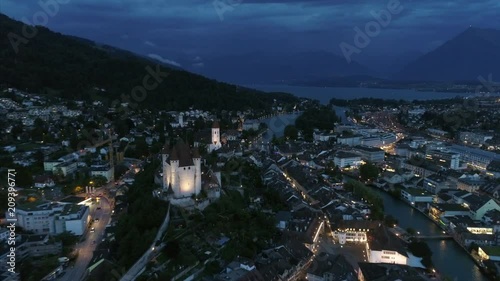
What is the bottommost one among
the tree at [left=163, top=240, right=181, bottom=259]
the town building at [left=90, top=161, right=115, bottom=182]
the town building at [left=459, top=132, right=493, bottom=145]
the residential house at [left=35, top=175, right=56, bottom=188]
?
the tree at [left=163, top=240, right=181, bottom=259]

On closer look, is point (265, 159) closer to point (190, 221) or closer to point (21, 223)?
point (190, 221)

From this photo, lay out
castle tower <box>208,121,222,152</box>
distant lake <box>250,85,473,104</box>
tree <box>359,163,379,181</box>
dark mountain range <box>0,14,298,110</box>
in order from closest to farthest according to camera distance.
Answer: tree <box>359,163,379,181</box> → castle tower <box>208,121,222,152</box> → dark mountain range <box>0,14,298,110</box> → distant lake <box>250,85,473,104</box>

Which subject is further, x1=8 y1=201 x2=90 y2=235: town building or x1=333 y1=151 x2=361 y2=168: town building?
x1=333 y1=151 x2=361 y2=168: town building

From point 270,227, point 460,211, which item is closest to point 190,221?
point 270,227

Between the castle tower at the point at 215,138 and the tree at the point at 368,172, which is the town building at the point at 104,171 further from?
the tree at the point at 368,172

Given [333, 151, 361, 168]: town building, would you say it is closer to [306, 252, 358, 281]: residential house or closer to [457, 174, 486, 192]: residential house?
[457, 174, 486, 192]: residential house

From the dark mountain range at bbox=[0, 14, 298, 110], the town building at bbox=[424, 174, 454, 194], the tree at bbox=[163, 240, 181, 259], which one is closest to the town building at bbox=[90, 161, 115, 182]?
the tree at bbox=[163, 240, 181, 259]

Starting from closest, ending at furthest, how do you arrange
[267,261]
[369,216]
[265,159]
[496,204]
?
[267,261] → [369,216] → [496,204] → [265,159]

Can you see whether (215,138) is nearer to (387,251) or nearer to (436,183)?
(436,183)
